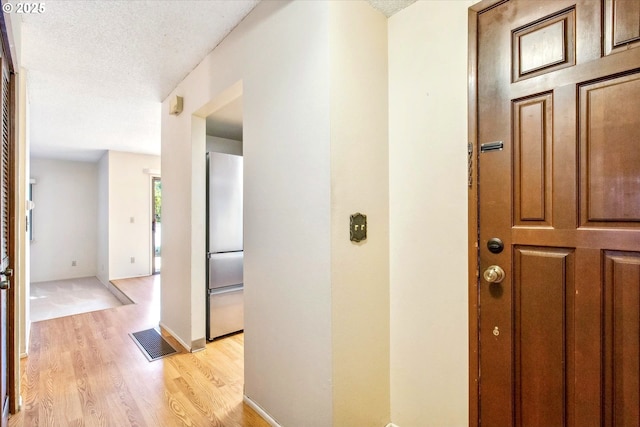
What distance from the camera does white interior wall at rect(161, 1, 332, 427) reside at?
1.33 meters

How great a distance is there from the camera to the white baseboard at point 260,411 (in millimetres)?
1622

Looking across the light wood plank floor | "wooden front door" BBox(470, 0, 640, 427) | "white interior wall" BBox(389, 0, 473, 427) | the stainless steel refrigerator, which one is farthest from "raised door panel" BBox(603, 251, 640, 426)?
the stainless steel refrigerator

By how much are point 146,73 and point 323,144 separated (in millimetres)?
2027

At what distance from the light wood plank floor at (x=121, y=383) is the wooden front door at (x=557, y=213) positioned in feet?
4.53

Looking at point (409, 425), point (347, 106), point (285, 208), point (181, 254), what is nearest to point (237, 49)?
point (347, 106)

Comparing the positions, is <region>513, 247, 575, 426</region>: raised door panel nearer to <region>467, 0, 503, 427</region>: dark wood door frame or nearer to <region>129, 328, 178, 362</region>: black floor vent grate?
<region>467, 0, 503, 427</region>: dark wood door frame

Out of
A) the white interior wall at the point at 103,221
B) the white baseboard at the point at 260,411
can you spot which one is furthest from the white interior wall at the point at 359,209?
the white interior wall at the point at 103,221

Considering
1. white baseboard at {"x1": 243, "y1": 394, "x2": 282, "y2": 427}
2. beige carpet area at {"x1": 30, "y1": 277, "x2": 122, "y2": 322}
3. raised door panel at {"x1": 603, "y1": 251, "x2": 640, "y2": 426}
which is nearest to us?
raised door panel at {"x1": 603, "y1": 251, "x2": 640, "y2": 426}

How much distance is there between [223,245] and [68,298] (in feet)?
11.4

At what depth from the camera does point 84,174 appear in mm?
6211

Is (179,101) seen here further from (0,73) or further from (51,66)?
(0,73)

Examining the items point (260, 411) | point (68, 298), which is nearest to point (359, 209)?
point (260, 411)

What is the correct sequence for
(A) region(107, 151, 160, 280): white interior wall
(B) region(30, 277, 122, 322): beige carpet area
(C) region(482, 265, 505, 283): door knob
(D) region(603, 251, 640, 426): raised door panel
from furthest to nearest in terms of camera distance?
(A) region(107, 151, 160, 280): white interior wall
(B) region(30, 277, 122, 322): beige carpet area
(C) region(482, 265, 505, 283): door knob
(D) region(603, 251, 640, 426): raised door panel

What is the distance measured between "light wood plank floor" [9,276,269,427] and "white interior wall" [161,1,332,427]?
326mm
